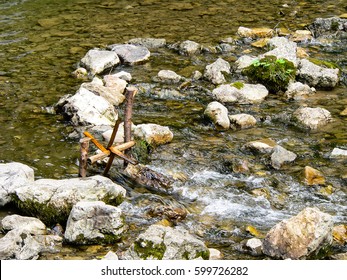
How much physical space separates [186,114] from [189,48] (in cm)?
315

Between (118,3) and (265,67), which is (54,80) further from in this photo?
(118,3)

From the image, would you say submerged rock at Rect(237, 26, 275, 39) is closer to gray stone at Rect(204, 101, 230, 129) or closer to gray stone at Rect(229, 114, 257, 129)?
gray stone at Rect(204, 101, 230, 129)

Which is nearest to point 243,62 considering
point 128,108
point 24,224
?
point 128,108

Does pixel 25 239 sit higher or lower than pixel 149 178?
higher

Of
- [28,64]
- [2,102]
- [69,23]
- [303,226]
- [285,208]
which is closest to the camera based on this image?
[303,226]

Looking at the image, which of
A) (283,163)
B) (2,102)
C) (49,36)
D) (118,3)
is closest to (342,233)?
(283,163)

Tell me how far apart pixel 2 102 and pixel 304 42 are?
6922 millimetres

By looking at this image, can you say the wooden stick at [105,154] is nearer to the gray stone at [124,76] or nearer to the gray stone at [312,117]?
the gray stone at [312,117]

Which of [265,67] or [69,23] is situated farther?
[69,23]

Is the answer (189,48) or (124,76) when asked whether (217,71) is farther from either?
(124,76)

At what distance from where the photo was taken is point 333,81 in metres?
10.0

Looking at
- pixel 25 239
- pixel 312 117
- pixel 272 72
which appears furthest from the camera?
pixel 272 72

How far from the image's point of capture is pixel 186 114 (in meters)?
9.12

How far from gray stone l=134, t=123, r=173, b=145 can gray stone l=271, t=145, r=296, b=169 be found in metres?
1.58
